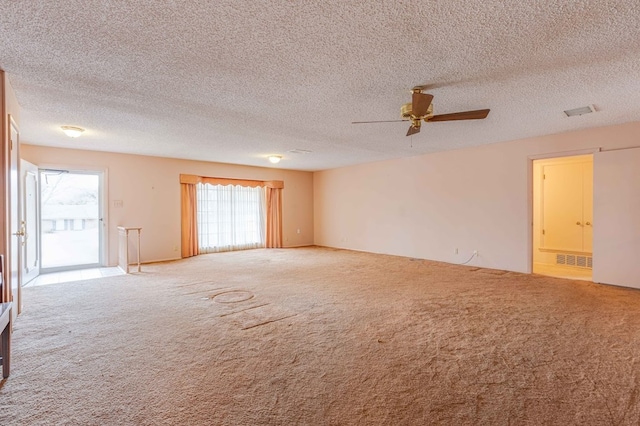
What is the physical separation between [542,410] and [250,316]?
2491 mm

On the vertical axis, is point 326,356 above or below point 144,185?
below

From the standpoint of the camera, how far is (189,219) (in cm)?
733

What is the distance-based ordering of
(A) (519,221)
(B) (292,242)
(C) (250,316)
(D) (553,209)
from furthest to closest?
(B) (292,242) → (D) (553,209) → (A) (519,221) → (C) (250,316)

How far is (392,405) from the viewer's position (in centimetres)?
181

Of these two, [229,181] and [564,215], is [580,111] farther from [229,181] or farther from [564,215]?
[229,181]

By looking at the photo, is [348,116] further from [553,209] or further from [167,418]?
[553,209]

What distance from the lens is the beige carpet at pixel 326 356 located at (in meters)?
1.76

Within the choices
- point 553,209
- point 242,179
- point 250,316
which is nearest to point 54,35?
point 250,316

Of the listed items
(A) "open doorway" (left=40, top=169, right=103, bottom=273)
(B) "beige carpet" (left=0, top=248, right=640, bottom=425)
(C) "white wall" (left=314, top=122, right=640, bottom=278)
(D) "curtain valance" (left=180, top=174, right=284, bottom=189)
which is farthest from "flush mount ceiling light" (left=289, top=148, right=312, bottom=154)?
(A) "open doorway" (left=40, top=169, right=103, bottom=273)

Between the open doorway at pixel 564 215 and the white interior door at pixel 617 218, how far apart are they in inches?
50.2

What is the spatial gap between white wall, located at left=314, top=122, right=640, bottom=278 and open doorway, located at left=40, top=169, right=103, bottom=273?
18.6 ft

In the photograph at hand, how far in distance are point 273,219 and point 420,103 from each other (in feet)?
20.9

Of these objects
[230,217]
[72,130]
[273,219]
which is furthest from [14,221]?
[273,219]

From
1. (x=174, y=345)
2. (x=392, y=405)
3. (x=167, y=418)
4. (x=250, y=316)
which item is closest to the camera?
(x=167, y=418)
